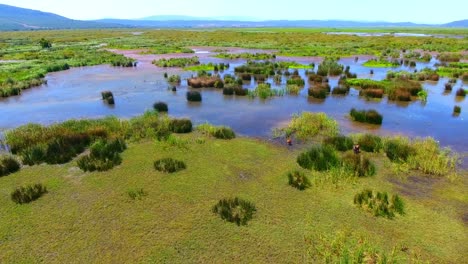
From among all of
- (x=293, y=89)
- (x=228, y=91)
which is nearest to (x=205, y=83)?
(x=228, y=91)

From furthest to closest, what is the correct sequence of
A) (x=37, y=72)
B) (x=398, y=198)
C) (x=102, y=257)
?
(x=37, y=72) < (x=398, y=198) < (x=102, y=257)

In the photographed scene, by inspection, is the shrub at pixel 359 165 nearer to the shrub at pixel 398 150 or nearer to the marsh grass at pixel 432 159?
the shrub at pixel 398 150

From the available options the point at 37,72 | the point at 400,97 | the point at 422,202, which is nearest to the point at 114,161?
the point at 422,202

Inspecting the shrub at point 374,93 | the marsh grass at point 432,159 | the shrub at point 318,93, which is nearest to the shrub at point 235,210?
the marsh grass at point 432,159

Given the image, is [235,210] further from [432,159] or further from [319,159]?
[432,159]

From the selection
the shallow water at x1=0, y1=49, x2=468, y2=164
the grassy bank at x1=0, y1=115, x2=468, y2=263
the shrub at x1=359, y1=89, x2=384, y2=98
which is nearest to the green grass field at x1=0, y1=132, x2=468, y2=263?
the grassy bank at x1=0, y1=115, x2=468, y2=263

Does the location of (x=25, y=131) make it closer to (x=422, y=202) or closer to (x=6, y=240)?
(x=6, y=240)
